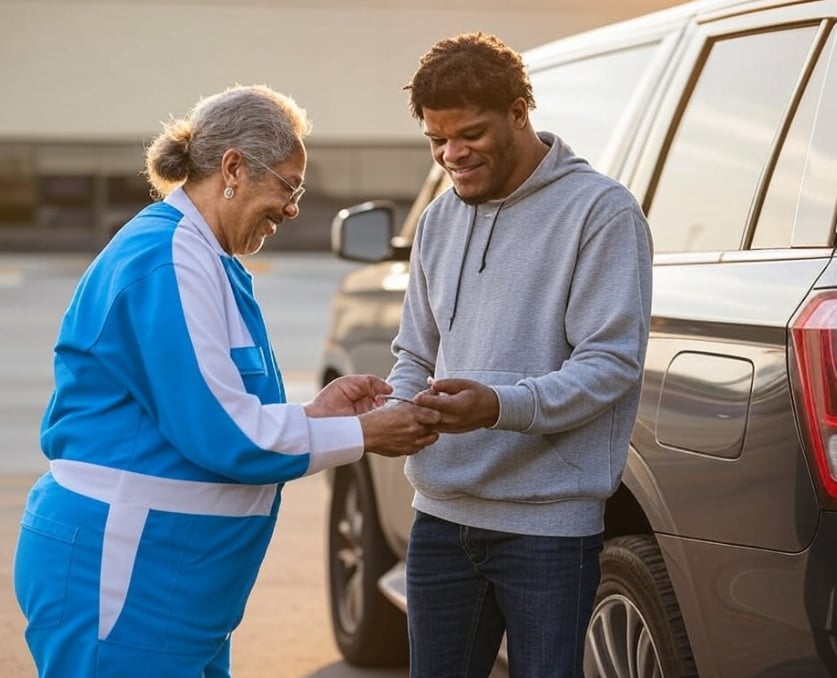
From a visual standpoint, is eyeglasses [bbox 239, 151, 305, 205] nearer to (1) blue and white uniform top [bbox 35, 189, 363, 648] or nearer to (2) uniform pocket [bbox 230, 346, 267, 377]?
(1) blue and white uniform top [bbox 35, 189, 363, 648]

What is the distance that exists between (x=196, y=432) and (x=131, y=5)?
3393 centimetres

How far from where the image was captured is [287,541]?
866 cm

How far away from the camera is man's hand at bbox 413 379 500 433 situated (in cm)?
317

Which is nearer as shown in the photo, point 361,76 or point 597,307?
point 597,307

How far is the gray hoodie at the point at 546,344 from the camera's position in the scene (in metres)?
3.25

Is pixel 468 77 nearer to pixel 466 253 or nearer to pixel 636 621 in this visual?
pixel 466 253

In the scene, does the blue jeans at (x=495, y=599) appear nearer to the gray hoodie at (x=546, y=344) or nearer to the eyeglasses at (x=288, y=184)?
the gray hoodie at (x=546, y=344)

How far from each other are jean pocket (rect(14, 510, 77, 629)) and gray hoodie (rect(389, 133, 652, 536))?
0.76 m

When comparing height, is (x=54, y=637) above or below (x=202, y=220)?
below

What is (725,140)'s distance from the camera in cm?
427

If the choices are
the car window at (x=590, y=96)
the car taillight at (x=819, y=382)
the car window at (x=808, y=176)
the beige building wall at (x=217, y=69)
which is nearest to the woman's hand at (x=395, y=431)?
the car taillight at (x=819, y=382)

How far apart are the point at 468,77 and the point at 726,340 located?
2.69ft

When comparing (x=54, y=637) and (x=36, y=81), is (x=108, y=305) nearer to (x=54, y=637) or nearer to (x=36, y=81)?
(x=54, y=637)

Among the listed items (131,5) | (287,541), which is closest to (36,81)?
(131,5)
